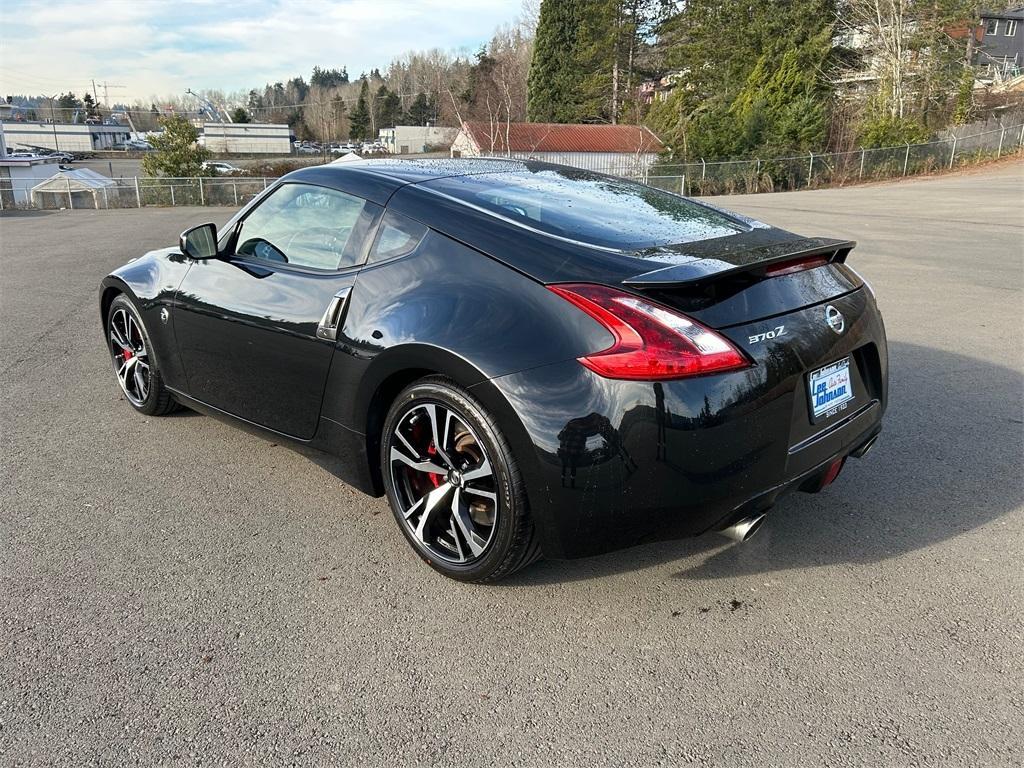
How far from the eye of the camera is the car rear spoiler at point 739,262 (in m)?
2.41

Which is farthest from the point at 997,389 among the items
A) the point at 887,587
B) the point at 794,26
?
the point at 794,26

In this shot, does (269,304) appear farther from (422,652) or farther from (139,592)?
(422,652)

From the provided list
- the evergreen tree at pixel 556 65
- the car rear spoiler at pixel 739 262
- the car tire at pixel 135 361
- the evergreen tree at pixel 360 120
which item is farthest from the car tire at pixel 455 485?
the evergreen tree at pixel 360 120

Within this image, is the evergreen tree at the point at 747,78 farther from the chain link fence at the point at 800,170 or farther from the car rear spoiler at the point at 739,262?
the car rear spoiler at the point at 739,262

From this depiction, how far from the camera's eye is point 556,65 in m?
66.8

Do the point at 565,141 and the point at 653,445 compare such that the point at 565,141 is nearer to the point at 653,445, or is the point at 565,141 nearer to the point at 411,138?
the point at 411,138

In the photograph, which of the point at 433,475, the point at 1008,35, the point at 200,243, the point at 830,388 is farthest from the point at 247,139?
the point at 830,388

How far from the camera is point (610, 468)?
2.37m

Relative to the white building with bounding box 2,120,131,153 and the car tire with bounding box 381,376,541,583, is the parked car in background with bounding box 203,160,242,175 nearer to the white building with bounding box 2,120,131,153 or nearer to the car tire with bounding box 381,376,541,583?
the car tire with bounding box 381,376,541,583

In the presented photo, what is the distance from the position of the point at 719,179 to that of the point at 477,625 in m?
34.1

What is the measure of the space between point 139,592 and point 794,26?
48201 mm

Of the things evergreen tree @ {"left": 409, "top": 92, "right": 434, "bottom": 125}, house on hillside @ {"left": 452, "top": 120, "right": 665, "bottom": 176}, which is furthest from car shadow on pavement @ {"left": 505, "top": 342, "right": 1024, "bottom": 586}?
evergreen tree @ {"left": 409, "top": 92, "right": 434, "bottom": 125}

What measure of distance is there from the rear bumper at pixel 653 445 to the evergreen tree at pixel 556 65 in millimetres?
67683

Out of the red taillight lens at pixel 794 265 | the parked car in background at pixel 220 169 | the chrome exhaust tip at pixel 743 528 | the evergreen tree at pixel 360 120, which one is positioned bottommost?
the chrome exhaust tip at pixel 743 528
